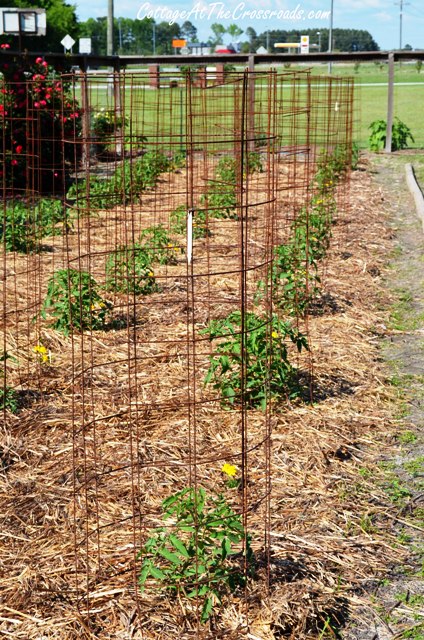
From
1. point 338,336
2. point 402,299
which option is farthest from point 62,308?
point 402,299

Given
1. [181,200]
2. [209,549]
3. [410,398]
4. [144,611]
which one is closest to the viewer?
[144,611]

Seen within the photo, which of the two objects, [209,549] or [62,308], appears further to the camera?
[62,308]

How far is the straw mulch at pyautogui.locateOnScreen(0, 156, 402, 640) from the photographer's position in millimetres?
2615

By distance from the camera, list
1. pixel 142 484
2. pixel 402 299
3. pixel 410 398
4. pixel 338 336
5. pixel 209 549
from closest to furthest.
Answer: pixel 209 549, pixel 142 484, pixel 410 398, pixel 338 336, pixel 402 299

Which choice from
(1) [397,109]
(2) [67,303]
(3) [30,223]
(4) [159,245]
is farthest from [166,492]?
→ (1) [397,109]

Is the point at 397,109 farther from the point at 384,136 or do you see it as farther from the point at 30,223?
the point at 30,223

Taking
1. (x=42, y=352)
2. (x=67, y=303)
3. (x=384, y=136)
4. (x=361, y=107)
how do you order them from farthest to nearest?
(x=361, y=107) → (x=384, y=136) → (x=67, y=303) → (x=42, y=352)

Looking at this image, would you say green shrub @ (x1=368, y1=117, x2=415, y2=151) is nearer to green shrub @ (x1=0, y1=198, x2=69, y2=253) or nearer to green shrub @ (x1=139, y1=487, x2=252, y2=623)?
green shrub @ (x1=0, y1=198, x2=69, y2=253)

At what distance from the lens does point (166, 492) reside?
341 cm

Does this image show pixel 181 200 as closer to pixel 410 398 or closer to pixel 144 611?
pixel 410 398

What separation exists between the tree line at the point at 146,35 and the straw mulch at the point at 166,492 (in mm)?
32957

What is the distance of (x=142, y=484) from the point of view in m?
3.50

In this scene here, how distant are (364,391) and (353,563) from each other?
5.33 ft

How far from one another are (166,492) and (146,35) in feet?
351
